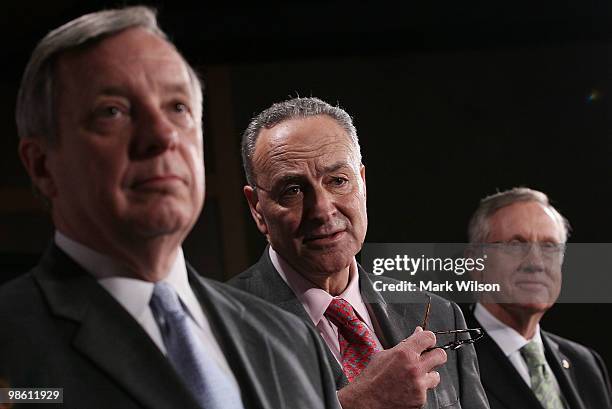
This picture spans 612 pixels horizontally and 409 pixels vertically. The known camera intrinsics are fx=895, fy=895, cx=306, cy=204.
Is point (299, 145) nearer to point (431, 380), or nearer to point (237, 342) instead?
point (237, 342)

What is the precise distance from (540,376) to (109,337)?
1146mm

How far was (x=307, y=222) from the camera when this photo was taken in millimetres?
1884

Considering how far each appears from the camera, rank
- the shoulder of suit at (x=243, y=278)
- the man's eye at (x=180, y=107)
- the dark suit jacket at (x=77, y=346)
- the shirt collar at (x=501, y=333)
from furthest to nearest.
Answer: the shirt collar at (x=501, y=333) < the shoulder of suit at (x=243, y=278) < the man's eye at (x=180, y=107) < the dark suit jacket at (x=77, y=346)

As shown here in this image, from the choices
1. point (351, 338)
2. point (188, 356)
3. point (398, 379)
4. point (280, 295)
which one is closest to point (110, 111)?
point (188, 356)

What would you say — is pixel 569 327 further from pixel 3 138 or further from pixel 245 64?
pixel 3 138

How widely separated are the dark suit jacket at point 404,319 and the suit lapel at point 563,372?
23 cm

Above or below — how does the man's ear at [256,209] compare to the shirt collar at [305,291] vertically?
above

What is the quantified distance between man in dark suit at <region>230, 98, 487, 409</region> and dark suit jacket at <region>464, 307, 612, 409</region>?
0.22m

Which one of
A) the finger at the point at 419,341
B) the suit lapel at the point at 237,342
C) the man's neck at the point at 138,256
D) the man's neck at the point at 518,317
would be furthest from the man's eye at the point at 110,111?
the man's neck at the point at 518,317

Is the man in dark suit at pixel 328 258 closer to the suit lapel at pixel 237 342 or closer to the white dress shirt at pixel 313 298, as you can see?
the white dress shirt at pixel 313 298

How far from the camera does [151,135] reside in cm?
154

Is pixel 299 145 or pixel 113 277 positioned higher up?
pixel 299 145

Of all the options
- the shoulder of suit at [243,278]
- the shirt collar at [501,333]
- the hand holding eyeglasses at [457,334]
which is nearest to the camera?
the shoulder of suit at [243,278]

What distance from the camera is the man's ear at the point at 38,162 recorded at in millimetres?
1557
